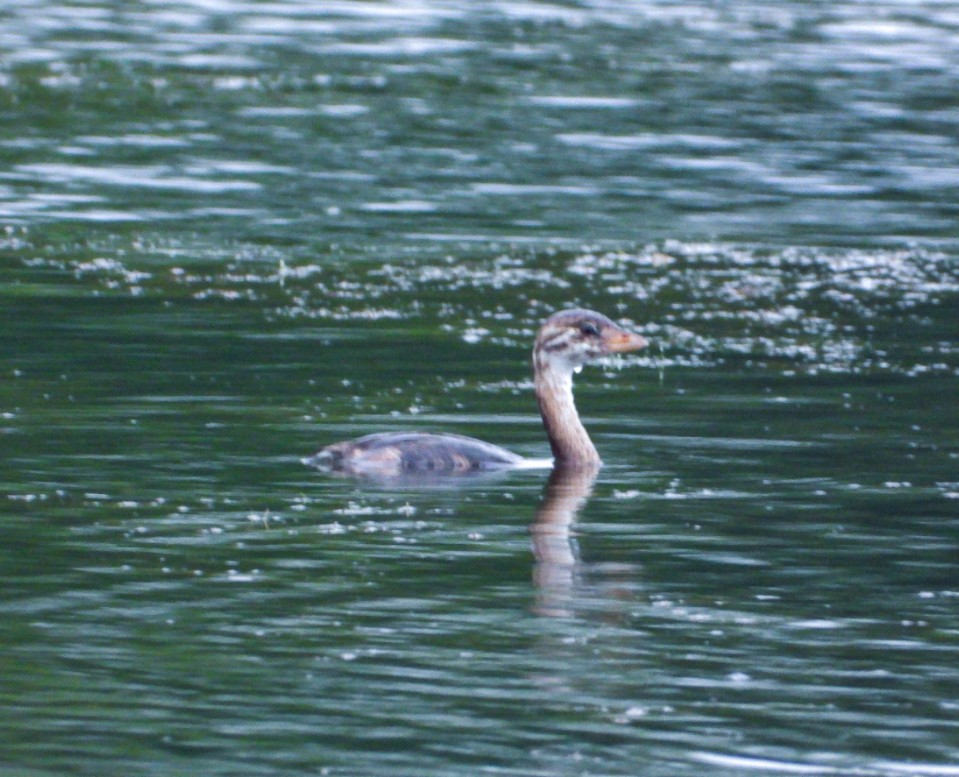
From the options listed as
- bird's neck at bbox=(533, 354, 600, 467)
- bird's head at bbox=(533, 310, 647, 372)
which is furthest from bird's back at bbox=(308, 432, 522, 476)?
→ bird's head at bbox=(533, 310, 647, 372)

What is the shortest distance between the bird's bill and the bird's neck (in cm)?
35

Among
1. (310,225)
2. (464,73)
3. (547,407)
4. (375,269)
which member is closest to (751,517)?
(547,407)

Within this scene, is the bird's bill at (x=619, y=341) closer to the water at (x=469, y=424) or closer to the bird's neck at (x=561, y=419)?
the bird's neck at (x=561, y=419)

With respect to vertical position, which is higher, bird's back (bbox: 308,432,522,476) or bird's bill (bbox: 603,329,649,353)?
bird's bill (bbox: 603,329,649,353)

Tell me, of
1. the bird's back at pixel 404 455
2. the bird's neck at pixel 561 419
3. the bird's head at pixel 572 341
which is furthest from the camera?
the bird's head at pixel 572 341

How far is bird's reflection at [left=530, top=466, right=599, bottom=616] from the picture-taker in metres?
13.1

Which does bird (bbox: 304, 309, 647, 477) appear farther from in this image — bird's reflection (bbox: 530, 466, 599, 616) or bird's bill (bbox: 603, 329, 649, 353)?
bird's reflection (bbox: 530, 466, 599, 616)

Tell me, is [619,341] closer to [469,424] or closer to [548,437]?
[548,437]

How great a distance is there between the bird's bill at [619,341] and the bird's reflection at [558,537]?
3.26 ft

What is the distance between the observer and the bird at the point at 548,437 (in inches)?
639

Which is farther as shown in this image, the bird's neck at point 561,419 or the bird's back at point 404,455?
the bird's neck at point 561,419

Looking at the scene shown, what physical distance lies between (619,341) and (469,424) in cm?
149

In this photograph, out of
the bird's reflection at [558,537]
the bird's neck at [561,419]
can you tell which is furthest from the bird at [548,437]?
the bird's reflection at [558,537]

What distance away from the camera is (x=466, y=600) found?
509 inches
